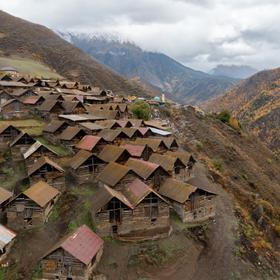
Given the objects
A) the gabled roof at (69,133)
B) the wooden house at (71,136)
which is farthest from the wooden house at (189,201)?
the gabled roof at (69,133)

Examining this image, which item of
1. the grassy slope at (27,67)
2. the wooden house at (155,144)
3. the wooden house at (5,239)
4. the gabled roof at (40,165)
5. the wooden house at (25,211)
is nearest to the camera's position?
the wooden house at (5,239)

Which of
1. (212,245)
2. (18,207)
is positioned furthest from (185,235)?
(18,207)

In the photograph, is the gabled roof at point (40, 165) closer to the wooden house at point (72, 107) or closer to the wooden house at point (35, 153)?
the wooden house at point (35, 153)

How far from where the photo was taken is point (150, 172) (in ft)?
121

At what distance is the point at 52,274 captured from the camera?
88.0ft

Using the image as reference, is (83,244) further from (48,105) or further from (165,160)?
(48,105)

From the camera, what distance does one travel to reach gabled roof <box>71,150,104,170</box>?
38719 mm

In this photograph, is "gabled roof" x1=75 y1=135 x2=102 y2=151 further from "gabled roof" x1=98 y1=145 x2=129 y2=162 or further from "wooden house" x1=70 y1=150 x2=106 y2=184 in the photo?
"wooden house" x1=70 y1=150 x2=106 y2=184

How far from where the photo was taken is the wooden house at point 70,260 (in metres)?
26.2

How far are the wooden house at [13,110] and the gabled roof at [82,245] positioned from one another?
3362 cm

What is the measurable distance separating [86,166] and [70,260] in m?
14.5

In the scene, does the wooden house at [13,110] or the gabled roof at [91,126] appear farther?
the wooden house at [13,110]

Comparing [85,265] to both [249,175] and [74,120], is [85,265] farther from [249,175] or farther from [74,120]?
[249,175]

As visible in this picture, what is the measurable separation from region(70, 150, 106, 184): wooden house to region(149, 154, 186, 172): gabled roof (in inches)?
256
